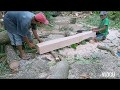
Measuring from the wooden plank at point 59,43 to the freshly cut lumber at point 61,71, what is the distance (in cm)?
68

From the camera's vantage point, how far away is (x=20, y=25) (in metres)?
4.55

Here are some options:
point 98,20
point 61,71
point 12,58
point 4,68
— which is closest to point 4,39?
point 12,58

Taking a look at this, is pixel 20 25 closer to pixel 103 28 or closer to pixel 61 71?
pixel 61 71

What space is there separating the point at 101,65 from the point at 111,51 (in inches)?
27.5

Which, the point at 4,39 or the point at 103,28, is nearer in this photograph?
the point at 4,39

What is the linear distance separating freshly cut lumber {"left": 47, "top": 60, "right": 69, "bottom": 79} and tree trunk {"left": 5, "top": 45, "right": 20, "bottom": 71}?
83 centimetres

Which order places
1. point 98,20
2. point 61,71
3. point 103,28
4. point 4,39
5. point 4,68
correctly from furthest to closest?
point 98,20 → point 103,28 → point 4,39 → point 4,68 → point 61,71

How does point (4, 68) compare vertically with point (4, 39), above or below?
below

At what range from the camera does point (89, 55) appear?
16.0 ft

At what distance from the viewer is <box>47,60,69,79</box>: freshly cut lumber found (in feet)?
12.1

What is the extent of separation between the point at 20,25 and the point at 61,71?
4.57ft

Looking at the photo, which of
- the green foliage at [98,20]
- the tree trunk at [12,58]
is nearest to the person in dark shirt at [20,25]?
the tree trunk at [12,58]

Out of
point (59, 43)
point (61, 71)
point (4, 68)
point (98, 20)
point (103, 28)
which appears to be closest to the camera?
point (61, 71)
